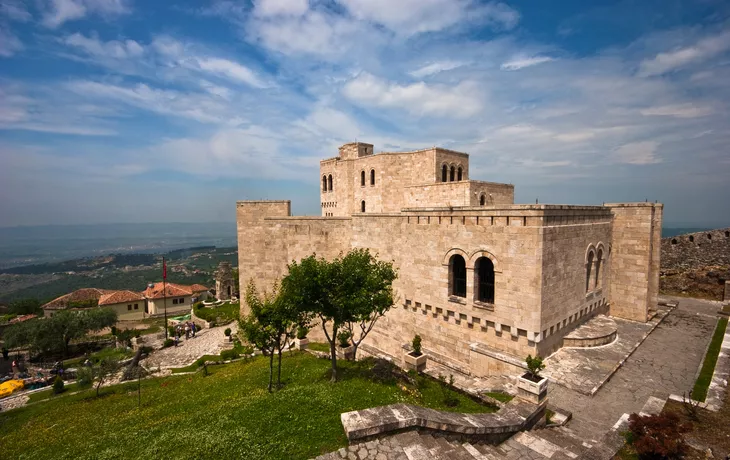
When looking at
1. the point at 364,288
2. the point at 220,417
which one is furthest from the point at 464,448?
the point at 220,417

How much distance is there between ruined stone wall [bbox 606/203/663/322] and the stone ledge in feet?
42.4

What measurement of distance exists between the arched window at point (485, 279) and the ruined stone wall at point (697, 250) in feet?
82.0

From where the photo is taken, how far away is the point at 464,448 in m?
8.36

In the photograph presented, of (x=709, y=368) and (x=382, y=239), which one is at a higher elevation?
(x=382, y=239)

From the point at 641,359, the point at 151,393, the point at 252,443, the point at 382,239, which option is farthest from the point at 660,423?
the point at 151,393

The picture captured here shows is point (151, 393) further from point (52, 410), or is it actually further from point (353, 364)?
point (353, 364)

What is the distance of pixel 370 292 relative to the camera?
478 inches

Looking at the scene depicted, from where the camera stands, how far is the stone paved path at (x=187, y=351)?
2323cm

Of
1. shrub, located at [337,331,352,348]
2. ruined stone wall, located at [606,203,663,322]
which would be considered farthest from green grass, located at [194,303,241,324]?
ruined stone wall, located at [606,203,663,322]

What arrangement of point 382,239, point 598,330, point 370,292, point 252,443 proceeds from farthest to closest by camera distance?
1. point 382,239
2. point 598,330
3. point 370,292
4. point 252,443

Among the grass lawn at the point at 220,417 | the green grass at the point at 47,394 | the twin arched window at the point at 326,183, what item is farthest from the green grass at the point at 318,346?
the green grass at the point at 47,394

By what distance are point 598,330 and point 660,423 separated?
841 centimetres

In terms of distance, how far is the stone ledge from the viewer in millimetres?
8188

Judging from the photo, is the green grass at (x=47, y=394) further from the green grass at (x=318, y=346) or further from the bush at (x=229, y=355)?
the green grass at (x=318, y=346)
